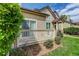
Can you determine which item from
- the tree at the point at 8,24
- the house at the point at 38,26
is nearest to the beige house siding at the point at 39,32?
the house at the point at 38,26

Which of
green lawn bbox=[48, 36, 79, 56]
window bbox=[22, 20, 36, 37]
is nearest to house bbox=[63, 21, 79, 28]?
green lawn bbox=[48, 36, 79, 56]

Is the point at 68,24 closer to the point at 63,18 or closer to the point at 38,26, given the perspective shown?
the point at 63,18

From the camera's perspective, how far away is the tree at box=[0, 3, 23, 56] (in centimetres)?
351

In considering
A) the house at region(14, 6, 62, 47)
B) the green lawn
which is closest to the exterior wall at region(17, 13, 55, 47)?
the house at region(14, 6, 62, 47)

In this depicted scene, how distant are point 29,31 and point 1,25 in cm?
50

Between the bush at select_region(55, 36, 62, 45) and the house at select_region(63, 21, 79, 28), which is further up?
the house at select_region(63, 21, 79, 28)

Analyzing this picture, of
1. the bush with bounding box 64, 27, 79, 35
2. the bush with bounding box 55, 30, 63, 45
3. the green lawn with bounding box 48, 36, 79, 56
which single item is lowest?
the green lawn with bounding box 48, 36, 79, 56

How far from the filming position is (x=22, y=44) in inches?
141

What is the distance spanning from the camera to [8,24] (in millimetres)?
3525

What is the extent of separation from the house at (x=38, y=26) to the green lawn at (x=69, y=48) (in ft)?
0.76

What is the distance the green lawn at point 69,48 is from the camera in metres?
3.55

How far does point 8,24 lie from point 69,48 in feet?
3.80

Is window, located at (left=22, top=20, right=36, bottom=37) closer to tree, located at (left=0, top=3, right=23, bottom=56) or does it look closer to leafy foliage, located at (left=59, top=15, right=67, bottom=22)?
tree, located at (left=0, top=3, right=23, bottom=56)

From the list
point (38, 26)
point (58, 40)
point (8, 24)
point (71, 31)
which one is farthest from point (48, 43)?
point (8, 24)
